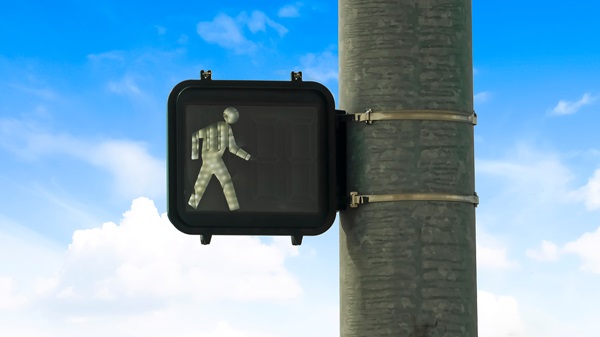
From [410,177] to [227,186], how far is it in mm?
863

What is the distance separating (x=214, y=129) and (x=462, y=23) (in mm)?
1287

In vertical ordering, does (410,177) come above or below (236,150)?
below

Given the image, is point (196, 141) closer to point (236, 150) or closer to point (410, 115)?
point (236, 150)

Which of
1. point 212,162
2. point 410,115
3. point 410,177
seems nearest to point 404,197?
point 410,177

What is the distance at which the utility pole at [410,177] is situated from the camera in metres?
7.91

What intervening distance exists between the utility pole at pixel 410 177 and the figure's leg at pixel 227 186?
54 centimetres

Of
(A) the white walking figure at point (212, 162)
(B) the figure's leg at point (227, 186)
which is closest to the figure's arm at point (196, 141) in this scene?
(A) the white walking figure at point (212, 162)

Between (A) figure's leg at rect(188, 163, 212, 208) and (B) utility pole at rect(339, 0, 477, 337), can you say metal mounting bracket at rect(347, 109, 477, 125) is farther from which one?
(A) figure's leg at rect(188, 163, 212, 208)

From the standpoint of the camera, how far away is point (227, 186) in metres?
8.05

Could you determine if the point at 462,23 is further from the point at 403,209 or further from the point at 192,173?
the point at 192,173

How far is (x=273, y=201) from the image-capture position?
8.05 m

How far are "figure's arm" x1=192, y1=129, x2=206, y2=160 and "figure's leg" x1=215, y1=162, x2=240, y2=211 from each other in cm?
12

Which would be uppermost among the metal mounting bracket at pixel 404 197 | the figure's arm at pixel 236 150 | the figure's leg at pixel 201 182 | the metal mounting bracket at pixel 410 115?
the metal mounting bracket at pixel 410 115

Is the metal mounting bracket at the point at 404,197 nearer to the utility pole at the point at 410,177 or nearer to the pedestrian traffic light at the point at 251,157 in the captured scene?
the utility pole at the point at 410,177
